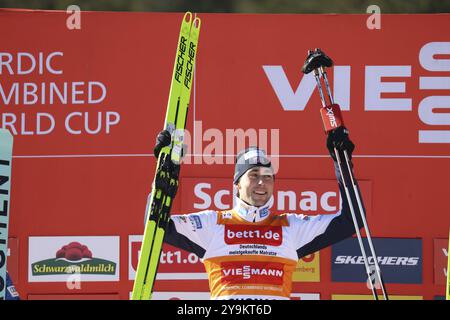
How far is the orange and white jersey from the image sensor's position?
6199mm

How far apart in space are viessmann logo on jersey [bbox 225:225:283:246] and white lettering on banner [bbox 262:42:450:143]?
151cm

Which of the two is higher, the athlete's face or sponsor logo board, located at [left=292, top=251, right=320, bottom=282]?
the athlete's face

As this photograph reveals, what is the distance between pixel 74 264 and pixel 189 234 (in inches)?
59.9

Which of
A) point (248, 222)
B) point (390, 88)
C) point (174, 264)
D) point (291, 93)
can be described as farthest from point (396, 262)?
point (248, 222)

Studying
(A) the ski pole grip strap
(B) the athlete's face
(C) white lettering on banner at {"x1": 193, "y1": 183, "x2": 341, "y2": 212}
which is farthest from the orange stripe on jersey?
(C) white lettering on banner at {"x1": 193, "y1": 183, "x2": 341, "y2": 212}

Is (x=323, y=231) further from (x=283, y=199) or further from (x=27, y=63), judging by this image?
(x=27, y=63)

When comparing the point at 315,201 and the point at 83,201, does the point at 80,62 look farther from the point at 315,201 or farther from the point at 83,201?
the point at 315,201

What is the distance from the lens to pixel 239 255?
6.26 metres

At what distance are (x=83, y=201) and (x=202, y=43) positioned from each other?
1.20 meters

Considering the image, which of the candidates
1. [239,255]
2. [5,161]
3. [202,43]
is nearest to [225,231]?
[239,255]

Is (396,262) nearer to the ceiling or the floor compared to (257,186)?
nearer to the floor

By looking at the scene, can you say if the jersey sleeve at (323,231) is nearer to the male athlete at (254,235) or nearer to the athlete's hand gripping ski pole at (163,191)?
the male athlete at (254,235)

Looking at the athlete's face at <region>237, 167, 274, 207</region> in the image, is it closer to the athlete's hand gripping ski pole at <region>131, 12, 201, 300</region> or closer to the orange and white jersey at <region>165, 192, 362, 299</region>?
the orange and white jersey at <region>165, 192, 362, 299</region>

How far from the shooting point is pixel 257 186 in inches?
249
